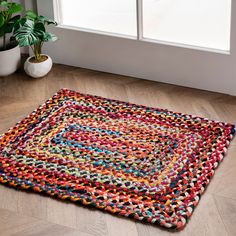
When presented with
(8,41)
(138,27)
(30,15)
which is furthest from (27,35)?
(138,27)

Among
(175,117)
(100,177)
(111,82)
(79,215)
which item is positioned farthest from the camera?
(111,82)

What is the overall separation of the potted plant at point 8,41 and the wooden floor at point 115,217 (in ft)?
0.88

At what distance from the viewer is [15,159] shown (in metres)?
2.95

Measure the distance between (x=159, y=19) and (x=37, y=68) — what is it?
833 millimetres

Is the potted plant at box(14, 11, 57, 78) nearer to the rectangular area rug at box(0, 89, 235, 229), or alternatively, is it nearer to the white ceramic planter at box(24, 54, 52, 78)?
the white ceramic planter at box(24, 54, 52, 78)

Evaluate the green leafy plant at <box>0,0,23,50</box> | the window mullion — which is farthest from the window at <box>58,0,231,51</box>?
the green leafy plant at <box>0,0,23,50</box>

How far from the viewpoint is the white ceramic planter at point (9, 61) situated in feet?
12.5

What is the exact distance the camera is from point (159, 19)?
11.6 ft

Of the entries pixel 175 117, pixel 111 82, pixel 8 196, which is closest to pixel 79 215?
pixel 8 196

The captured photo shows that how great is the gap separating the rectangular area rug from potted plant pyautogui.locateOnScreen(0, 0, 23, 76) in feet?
1.78

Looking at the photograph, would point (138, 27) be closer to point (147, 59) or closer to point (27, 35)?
point (147, 59)

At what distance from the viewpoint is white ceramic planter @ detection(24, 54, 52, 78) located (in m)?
3.77

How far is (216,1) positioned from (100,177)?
1223 mm

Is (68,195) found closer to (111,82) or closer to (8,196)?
(8,196)
